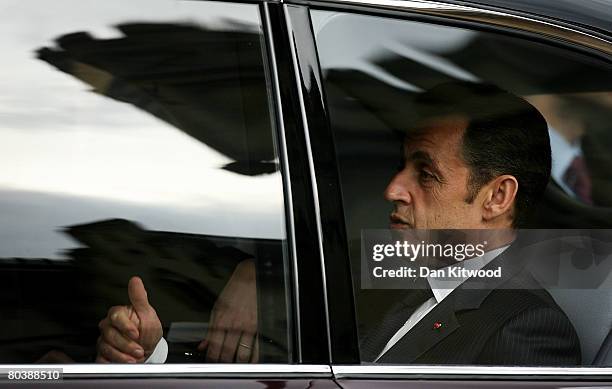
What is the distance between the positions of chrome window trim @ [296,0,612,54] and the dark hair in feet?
0.43

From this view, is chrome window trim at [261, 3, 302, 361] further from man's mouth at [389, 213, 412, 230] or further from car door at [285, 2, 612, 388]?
man's mouth at [389, 213, 412, 230]

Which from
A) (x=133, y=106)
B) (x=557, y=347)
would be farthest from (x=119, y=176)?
(x=557, y=347)

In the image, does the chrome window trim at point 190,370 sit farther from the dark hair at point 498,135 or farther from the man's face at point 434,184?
the dark hair at point 498,135

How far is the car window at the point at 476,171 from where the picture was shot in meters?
2.55

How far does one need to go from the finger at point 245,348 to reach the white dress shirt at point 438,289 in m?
0.25

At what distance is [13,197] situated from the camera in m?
2.41

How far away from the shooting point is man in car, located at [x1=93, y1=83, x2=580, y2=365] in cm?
257

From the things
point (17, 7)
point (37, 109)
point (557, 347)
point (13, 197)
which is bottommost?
point (557, 347)

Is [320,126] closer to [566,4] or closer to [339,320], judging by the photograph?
[339,320]

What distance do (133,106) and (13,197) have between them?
27cm

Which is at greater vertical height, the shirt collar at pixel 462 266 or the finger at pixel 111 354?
the shirt collar at pixel 462 266

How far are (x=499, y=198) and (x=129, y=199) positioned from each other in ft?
2.53

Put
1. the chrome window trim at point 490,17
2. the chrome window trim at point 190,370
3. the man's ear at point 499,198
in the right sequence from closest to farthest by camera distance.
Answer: the chrome window trim at point 190,370, the chrome window trim at point 490,17, the man's ear at point 499,198

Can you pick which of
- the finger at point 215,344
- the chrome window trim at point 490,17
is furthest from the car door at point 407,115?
the finger at point 215,344
